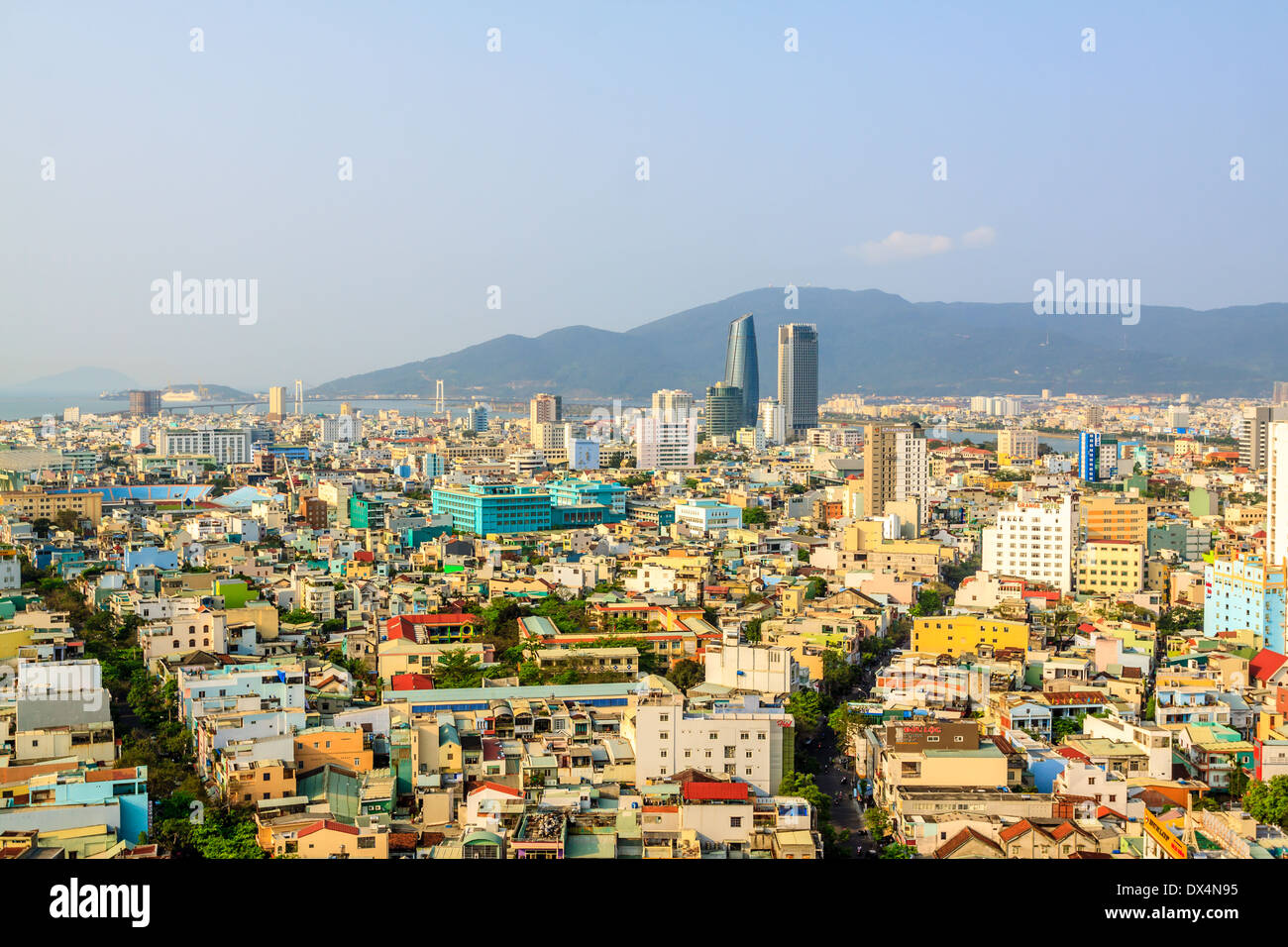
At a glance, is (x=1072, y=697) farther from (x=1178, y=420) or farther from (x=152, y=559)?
(x=1178, y=420)

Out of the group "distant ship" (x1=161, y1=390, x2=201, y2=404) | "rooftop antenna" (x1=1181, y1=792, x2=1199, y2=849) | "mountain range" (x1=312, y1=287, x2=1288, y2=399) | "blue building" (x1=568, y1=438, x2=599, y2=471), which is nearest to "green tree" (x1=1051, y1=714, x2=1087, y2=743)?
"rooftop antenna" (x1=1181, y1=792, x2=1199, y2=849)

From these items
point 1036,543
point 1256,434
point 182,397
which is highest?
point 182,397

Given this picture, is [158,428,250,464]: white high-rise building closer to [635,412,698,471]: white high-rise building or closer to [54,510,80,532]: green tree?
[635,412,698,471]: white high-rise building

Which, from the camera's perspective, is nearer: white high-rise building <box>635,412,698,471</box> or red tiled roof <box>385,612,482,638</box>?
red tiled roof <box>385,612,482,638</box>

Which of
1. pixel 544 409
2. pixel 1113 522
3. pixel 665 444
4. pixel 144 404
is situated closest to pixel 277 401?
pixel 144 404

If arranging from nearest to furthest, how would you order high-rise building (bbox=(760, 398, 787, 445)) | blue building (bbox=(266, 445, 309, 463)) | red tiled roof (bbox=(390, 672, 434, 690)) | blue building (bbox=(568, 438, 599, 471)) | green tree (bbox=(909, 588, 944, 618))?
red tiled roof (bbox=(390, 672, 434, 690)), green tree (bbox=(909, 588, 944, 618)), blue building (bbox=(568, 438, 599, 471)), blue building (bbox=(266, 445, 309, 463)), high-rise building (bbox=(760, 398, 787, 445))

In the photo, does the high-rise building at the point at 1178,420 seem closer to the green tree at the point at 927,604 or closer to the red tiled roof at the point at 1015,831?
the green tree at the point at 927,604
